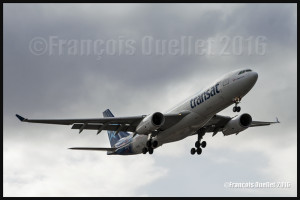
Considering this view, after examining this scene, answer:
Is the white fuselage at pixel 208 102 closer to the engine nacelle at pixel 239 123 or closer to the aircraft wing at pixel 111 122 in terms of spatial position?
the aircraft wing at pixel 111 122

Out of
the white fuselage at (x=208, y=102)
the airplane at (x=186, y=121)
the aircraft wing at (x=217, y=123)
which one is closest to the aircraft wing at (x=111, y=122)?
the airplane at (x=186, y=121)

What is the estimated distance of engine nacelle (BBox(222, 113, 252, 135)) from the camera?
4197cm

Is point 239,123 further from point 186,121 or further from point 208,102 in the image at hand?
point 208,102

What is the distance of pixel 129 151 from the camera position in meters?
44.7

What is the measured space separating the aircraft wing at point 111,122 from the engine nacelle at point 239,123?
242 inches

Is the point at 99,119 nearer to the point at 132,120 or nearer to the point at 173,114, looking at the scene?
the point at 132,120

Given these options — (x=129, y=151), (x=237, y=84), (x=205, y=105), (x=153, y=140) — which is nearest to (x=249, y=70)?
(x=237, y=84)

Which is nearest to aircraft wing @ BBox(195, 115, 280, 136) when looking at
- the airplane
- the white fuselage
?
the airplane

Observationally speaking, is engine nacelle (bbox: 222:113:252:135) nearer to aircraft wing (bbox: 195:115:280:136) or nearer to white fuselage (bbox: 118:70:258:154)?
aircraft wing (bbox: 195:115:280:136)

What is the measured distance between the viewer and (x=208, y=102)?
3628cm

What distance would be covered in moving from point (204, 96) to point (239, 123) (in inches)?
265

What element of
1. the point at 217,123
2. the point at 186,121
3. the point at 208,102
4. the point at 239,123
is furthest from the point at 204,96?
the point at 217,123

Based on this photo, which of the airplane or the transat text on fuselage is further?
the transat text on fuselage

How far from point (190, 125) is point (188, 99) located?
2.03m
